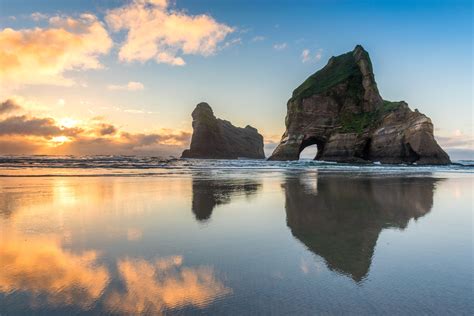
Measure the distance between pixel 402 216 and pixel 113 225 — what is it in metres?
4.94

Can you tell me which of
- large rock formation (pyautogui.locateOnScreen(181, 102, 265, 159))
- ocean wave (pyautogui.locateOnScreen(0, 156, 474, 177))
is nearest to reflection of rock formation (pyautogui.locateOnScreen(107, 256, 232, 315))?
ocean wave (pyautogui.locateOnScreen(0, 156, 474, 177))

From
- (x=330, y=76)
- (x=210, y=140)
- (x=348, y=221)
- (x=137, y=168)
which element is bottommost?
(x=348, y=221)

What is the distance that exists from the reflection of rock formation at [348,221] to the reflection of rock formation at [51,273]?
2.12m

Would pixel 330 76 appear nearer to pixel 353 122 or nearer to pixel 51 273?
pixel 353 122

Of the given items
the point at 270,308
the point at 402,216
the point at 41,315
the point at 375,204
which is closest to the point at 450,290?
the point at 270,308

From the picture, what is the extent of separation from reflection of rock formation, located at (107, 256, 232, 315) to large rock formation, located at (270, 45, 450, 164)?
161ft

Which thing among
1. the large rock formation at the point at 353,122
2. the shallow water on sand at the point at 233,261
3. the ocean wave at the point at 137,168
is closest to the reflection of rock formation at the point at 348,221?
the shallow water on sand at the point at 233,261

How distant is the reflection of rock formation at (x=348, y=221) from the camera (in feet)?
11.4

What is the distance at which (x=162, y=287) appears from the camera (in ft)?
8.46

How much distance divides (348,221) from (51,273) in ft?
14.1

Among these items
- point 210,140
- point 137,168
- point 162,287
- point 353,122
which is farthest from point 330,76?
point 162,287

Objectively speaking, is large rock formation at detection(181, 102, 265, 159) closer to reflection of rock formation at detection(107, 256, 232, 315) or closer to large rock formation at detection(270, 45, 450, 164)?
large rock formation at detection(270, 45, 450, 164)

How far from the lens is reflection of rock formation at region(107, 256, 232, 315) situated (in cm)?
227

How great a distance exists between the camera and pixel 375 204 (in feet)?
24.1
